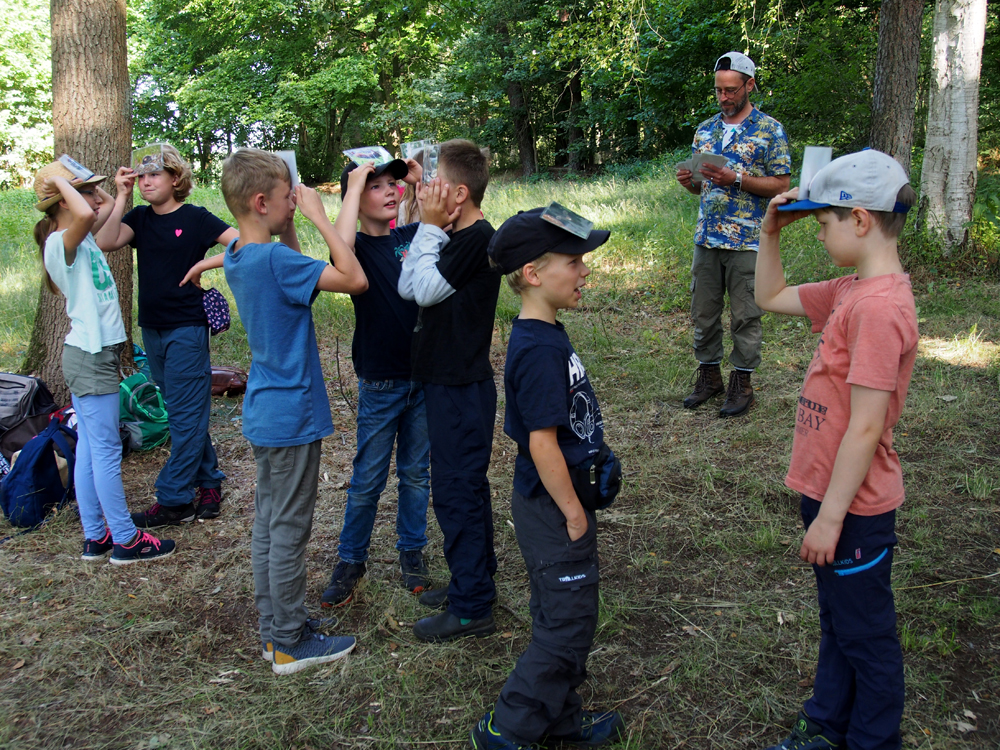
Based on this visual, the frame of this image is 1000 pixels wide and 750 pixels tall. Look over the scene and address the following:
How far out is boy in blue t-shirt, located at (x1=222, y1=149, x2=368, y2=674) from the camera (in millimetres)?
2627

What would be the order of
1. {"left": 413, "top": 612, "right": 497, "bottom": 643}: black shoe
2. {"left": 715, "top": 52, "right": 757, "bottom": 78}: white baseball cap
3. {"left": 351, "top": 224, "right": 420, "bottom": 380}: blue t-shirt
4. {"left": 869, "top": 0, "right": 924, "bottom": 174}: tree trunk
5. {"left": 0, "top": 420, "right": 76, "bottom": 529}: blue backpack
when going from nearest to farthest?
{"left": 413, "top": 612, "right": 497, "bottom": 643}: black shoe < {"left": 351, "top": 224, "right": 420, "bottom": 380}: blue t-shirt < {"left": 0, "top": 420, "right": 76, "bottom": 529}: blue backpack < {"left": 715, "top": 52, "right": 757, "bottom": 78}: white baseball cap < {"left": 869, "top": 0, "right": 924, "bottom": 174}: tree trunk

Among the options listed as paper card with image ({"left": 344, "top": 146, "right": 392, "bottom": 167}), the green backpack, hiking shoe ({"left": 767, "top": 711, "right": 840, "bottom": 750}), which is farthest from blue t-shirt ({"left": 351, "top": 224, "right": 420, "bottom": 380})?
the green backpack

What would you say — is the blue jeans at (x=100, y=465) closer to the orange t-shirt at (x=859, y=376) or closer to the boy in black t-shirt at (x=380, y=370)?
the boy in black t-shirt at (x=380, y=370)

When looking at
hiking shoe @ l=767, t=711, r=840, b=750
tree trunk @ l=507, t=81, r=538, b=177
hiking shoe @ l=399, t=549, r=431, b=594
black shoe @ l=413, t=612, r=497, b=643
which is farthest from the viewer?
tree trunk @ l=507, t=81, r=538, b=177

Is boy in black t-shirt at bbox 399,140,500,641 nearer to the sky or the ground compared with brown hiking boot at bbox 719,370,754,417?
nearer to the sky

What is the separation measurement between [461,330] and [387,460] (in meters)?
0.76

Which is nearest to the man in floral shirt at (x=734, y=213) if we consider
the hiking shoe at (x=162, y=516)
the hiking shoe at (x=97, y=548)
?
the hiking shoe at (x=162, y=516)

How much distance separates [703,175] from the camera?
4.89 m

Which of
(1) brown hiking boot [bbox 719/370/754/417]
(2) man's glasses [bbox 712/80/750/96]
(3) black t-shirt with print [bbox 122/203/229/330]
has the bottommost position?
(1) brown hiking boot [bbox 719/370/754/417]

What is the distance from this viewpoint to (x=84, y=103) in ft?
16.3

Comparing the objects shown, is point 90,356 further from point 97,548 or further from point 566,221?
point 566,221

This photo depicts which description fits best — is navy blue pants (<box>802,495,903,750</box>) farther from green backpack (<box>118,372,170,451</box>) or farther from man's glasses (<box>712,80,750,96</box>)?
green backpack (<box>118,372,170,451</box>)

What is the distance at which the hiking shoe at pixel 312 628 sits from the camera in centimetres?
288

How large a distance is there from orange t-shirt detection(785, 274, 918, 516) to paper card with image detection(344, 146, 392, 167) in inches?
68.4
